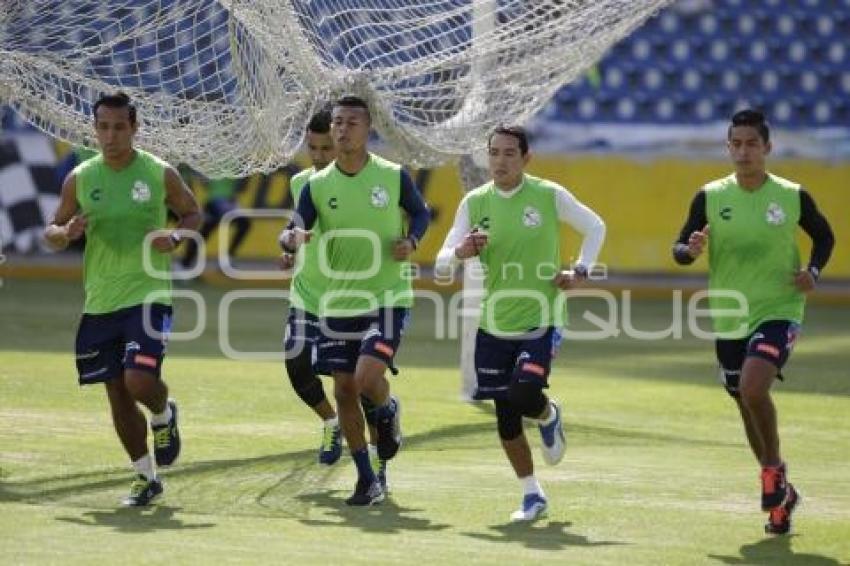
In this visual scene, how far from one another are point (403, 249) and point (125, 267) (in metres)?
1.35

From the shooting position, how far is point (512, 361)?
9711 mm

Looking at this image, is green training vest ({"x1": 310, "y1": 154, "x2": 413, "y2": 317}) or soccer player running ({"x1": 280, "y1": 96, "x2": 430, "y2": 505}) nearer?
soccer player running ({"x1": 280, "y1": 96, "x2": 430, "y2": 505})

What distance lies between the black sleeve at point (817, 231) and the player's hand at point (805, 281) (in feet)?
0.49

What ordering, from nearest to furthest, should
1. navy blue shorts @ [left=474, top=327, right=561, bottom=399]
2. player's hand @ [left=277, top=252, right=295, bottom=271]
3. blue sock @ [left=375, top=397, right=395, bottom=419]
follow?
navy blue shorts @ [left=474, top=327, right=561, bottom=399], blue sock @ [left=375, top=397, right=395, bottom=419], player's hand @ [left=277, top=252, right=295, bottom=271]

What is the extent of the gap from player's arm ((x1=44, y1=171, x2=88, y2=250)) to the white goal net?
217cm

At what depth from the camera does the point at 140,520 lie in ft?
30.2

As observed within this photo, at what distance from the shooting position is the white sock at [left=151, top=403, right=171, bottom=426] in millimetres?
10180

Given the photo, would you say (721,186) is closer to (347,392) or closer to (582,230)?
(582,230)

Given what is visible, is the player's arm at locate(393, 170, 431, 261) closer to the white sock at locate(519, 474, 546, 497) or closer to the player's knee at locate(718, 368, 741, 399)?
the white sock at locate(519, 474, 546, 497)

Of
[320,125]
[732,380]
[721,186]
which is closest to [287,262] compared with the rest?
[320,125]

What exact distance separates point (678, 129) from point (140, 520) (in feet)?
57.6

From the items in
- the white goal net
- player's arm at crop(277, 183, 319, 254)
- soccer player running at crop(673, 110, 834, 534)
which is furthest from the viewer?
the white goal net

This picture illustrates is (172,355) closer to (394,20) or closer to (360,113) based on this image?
(394,20)

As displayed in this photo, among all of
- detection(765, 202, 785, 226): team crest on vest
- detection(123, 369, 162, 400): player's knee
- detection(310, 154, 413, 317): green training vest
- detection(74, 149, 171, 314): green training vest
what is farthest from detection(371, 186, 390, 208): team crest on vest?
detection(765, 202, 785, 226): team crest on vest
